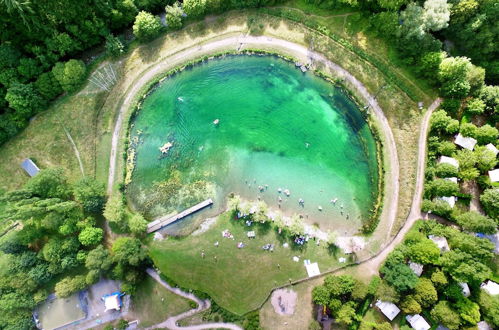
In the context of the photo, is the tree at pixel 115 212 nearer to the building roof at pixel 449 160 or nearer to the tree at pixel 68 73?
the tree at pixel 68 73

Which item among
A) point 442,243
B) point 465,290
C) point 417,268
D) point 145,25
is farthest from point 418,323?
point 145,25

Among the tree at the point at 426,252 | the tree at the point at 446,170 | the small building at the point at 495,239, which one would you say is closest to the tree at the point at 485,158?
the tree at the point at 446,170

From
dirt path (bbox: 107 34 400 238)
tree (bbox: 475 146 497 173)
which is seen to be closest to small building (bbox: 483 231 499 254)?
tree (bbox: 475 146 497 173)

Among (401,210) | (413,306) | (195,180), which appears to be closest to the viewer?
(413,306)

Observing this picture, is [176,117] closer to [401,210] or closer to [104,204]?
[104,204]

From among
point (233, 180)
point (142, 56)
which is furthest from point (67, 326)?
Result: point (142, 56)
